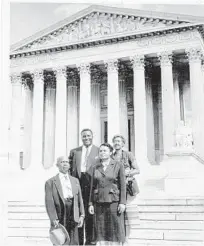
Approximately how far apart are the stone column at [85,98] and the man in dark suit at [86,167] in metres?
13.7

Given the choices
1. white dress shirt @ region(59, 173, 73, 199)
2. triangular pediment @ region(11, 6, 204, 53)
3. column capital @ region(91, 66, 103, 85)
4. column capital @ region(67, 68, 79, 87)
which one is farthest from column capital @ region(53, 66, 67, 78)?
white dress shirt @ region(59, 173, 73, 199)

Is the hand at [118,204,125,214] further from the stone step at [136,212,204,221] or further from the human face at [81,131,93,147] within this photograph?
the stone step at [136,212,204,221]

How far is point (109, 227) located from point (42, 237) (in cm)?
190

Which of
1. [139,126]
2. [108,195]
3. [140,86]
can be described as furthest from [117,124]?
[108,195]

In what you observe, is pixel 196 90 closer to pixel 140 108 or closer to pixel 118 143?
pixel 140 108

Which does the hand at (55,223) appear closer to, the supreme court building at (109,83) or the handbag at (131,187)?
the handbag at (131,187)

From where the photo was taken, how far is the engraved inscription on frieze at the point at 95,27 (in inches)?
780

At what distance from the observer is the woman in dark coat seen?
18.6 ft

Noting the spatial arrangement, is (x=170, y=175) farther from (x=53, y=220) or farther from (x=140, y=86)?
(x=140, y=86)

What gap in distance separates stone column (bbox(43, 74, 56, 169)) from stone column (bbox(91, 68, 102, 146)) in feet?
9.05

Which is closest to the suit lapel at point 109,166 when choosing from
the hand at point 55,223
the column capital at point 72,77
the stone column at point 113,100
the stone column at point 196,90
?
the hand at point 55,223

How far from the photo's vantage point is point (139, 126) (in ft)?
64.9

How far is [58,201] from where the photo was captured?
19.3ft

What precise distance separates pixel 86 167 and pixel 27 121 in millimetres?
16761
